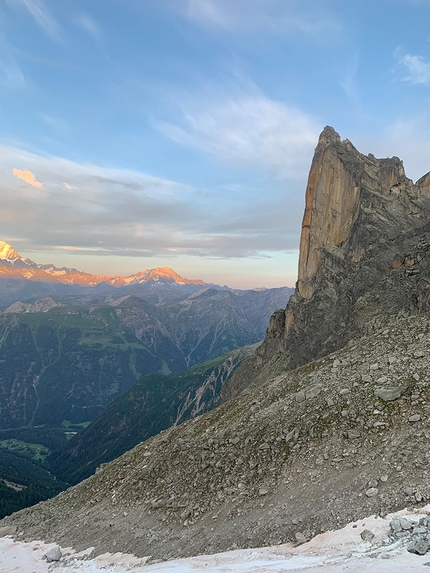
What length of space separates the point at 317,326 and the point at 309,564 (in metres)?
55.9

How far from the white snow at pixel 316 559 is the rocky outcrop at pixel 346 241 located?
38964 millimetres

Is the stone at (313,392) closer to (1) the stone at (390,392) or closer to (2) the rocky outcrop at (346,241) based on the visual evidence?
(1) the stone at (390,392)

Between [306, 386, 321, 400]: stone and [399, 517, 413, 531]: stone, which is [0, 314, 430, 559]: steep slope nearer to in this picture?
[306, 386, 321, 400]: stone

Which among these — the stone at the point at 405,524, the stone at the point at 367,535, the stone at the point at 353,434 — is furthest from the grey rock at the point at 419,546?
the stone at the point at 353,434

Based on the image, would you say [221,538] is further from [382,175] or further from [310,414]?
[382,175]

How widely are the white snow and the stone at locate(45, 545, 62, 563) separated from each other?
11.2 feet

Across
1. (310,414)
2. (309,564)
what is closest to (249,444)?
(310,414)

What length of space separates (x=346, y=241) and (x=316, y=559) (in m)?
65.7

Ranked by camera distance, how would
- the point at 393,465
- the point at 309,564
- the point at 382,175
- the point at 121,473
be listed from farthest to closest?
the point at 382,175 → the point at 121,473 → the point at 393,465 → the point at 309,564

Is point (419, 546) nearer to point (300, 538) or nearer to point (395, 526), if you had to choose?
point (395, 526)

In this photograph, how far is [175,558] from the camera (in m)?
22.9

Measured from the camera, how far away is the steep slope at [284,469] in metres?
21.6

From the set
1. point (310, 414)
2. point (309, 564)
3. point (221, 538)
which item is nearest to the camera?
point (309, 564)

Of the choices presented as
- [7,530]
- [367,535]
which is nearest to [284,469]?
[367,535]
